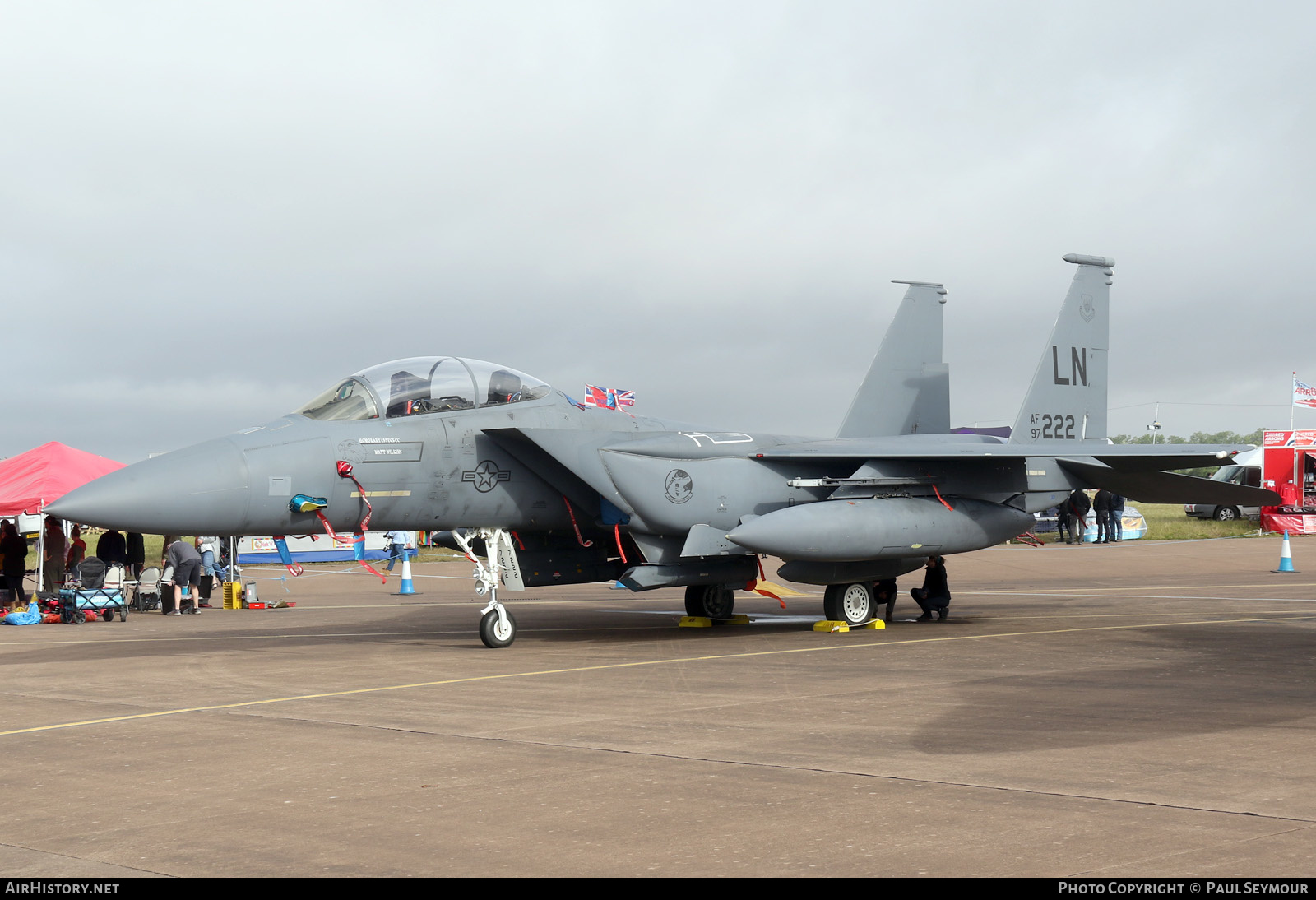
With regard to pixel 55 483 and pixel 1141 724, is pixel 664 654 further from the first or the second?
pixel 55 483

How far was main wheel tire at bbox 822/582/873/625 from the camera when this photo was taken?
1472cm

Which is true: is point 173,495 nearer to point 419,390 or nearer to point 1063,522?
point 419,390

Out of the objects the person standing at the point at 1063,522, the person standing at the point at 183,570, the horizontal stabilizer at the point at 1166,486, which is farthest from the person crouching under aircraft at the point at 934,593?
the person standing at the point at 1063,522

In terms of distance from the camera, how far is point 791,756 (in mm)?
6562

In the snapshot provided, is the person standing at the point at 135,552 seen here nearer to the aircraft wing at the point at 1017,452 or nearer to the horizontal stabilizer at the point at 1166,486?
the aircraft wing at the point at 1017,452

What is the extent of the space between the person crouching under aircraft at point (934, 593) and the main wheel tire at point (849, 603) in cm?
110

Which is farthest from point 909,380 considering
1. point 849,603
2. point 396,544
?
point 396,544

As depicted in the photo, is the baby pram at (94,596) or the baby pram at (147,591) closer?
the baby pram at (94,596)

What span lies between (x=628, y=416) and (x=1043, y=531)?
1137 inches

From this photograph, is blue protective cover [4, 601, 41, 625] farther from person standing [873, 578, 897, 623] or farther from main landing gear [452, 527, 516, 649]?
person standing [873, 578, 897, 623]

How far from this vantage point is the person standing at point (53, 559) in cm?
2153

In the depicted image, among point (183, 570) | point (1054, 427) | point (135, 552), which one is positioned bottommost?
point (183, 570)

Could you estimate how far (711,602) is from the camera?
16.2 meters

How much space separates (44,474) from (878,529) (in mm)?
14059
